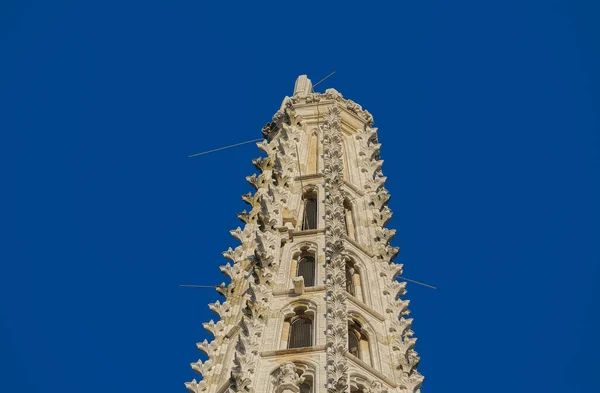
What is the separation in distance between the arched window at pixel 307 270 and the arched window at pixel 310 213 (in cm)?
260

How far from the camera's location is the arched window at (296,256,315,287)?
33.2 metres

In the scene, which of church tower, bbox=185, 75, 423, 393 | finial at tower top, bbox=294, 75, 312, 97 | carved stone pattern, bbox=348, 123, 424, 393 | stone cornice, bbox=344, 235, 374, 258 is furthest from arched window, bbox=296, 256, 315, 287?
finial at tower top, bbox=294, 75, 312, 97

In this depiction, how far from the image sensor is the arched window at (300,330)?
2956 cm

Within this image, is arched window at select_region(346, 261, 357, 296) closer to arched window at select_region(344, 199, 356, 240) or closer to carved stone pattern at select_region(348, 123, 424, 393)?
carved stone pattern at select_region(348, 123, 424, 393)

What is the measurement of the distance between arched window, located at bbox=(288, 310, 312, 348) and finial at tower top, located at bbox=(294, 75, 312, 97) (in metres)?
22.0

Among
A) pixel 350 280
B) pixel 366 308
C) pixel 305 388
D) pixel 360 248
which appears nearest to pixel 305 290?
pixel 366 308

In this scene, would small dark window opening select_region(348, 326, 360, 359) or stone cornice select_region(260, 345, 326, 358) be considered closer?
stone cornice select_region(260, 345, 326, 358)

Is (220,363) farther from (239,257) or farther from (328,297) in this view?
(239,257)

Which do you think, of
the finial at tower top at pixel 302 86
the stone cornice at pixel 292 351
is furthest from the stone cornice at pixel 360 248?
the finial at tower top at pixel 302 86

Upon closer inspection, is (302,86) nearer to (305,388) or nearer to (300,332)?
(300,332)

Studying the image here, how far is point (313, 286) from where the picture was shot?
3195cm

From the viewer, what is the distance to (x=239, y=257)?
3694 cm

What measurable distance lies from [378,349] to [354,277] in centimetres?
445

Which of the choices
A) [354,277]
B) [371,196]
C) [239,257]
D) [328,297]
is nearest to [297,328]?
[328,297]
